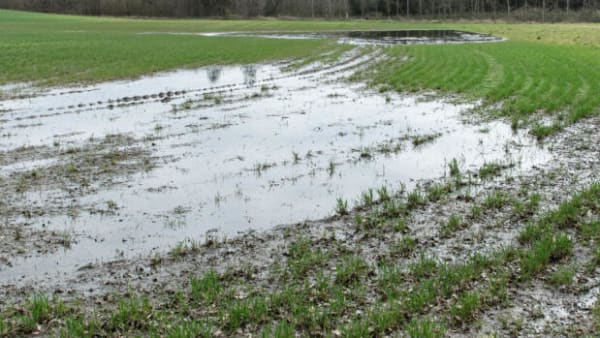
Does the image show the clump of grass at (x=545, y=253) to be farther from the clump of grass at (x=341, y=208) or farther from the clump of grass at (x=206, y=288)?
the clump of grass at (x=206, y=288)

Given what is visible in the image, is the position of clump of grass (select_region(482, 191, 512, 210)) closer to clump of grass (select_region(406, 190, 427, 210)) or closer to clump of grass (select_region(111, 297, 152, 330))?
clump of grass (select_region(406, 190, 427, 210))

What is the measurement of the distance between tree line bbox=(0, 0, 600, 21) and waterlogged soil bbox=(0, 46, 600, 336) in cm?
9573

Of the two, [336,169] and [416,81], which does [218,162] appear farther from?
[416,81]

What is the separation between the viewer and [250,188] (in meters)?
11.0

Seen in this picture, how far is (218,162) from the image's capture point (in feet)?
41.9

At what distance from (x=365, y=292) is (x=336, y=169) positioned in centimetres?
564

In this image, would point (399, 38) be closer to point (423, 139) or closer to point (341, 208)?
point (423, 139)

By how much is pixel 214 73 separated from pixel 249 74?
72.1 inches

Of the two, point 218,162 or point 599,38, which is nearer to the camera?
point 218,162

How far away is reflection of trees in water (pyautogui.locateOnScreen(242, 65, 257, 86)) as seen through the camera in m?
25.8

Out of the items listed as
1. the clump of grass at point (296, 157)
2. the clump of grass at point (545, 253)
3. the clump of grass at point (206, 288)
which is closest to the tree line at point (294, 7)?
the clump of grass at point (296, 157)

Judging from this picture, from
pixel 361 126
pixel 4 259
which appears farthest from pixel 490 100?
pixel 4 259

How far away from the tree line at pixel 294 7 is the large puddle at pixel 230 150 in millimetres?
92491

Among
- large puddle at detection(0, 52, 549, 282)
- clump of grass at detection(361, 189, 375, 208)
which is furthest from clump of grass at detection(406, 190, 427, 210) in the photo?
large puddle at detection(0, 52, 549, 282)
